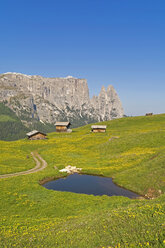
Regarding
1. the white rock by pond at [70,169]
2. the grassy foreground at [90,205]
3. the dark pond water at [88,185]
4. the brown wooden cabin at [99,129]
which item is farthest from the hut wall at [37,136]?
the dark pond water at [88,185]

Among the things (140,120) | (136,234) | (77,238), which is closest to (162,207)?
(136,234)

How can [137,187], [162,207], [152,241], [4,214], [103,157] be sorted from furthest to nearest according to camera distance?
[103,157], [137,187], [4,214], [162,207], [152,241]

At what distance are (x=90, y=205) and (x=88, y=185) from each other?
11.7m

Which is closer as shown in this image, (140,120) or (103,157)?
(103,157)

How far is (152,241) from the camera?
30.6ft

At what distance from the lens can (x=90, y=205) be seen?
27.0 meters

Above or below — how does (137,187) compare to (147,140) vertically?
below

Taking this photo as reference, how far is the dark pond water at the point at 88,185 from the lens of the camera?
34528mm

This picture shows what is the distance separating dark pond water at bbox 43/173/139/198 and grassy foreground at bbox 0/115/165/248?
204cm

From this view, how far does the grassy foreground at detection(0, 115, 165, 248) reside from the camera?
11.8m

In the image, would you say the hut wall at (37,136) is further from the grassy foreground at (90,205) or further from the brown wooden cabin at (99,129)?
the brown wooden cabin at (99,129)

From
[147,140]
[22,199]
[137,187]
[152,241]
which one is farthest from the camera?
[147,140]

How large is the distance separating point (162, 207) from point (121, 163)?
1432 inches

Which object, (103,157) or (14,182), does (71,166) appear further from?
(14,182)
